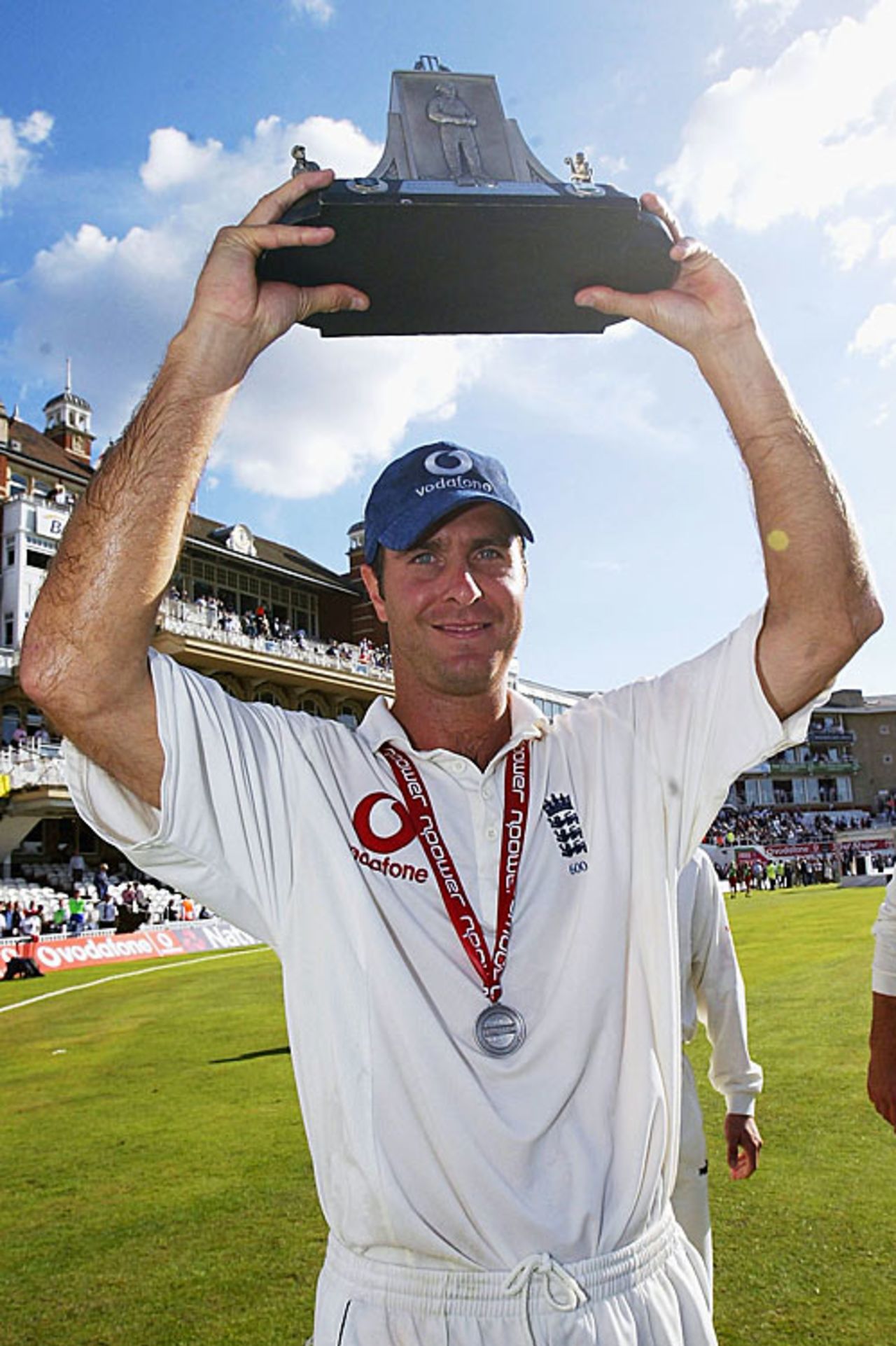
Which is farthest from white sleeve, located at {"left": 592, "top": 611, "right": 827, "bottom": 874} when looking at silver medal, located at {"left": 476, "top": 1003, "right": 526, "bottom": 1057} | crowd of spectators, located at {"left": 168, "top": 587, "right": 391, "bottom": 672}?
crowd of spectators, located at {"left": 168, "top": 587, "right": 391, "bottom": 672}

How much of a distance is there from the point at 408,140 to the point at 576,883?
165cm

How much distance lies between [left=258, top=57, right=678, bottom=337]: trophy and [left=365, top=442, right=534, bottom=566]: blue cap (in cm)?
30

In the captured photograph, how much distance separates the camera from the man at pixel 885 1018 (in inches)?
155

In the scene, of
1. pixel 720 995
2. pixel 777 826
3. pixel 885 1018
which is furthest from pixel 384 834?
pixel 777 826

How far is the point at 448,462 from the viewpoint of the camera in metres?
2.42

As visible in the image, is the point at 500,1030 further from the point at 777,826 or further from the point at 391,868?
the point at 777,826

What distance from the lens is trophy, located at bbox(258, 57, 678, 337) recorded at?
1.97 metres

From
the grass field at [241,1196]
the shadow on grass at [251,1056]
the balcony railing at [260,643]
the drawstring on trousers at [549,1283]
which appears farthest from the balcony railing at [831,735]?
the drawstring on trousers at [549,1283]

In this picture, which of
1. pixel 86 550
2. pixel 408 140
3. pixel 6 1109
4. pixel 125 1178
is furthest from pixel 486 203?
pixel 6 1109

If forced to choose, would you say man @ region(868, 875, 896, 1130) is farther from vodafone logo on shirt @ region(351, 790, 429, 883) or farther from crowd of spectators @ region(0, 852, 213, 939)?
crowd of spectators @ region(0, 852, 213, 939)

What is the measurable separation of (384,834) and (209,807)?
38 cm

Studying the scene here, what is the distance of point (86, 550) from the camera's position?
6.61ft

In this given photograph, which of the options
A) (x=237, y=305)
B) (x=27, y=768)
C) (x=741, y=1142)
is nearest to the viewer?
(x=237, y=305)

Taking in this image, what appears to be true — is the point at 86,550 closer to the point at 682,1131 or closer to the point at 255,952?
the point at 682,1131
